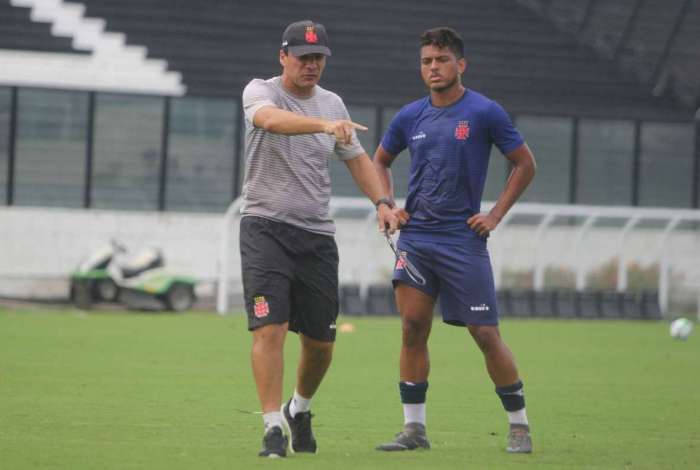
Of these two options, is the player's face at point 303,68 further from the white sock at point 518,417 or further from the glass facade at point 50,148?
the glass facade at point 50,148

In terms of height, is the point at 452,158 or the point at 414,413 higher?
the point at 452,158

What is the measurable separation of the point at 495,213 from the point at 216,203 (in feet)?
64.6

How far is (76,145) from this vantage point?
90.7ft

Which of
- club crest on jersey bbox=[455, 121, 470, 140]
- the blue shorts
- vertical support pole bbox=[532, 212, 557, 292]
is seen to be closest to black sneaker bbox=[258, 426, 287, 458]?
the blue shorts

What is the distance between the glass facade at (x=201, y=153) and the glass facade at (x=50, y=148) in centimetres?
161

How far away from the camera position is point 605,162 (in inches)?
1199

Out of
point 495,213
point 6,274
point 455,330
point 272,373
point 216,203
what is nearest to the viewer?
point 272,373

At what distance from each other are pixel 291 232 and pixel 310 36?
1004 millimetres

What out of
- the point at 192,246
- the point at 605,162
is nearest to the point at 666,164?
the point at 605,162

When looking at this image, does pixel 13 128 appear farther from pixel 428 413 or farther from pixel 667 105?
pixel 428 413

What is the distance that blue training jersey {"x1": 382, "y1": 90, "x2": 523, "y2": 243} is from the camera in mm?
8562

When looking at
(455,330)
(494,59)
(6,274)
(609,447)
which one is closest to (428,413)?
(609,447)

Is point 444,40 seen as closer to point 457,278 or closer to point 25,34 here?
point 457,278

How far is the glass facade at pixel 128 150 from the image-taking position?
2759 cm
